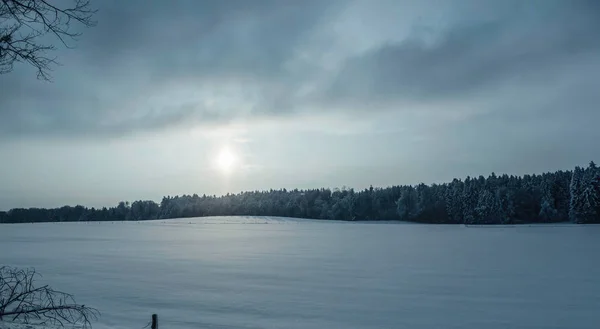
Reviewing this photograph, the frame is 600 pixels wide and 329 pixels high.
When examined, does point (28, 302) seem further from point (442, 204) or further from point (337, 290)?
point (442, 204)

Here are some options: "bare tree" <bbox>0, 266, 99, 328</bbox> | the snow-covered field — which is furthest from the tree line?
"bare tree" <bbox>0, 266, 99, 328</bbox>

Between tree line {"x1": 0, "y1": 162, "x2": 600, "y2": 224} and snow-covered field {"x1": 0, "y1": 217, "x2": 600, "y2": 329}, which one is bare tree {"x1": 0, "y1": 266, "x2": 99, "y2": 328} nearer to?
snow-covered field {"x1": 0, "y1": 217, "x2": 600, "y2": 329}

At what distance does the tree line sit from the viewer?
70.3 metres

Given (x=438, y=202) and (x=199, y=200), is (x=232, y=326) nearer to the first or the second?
(x=438, y=202)

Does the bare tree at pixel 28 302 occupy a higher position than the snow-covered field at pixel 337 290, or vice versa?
the bare tree at pixel 28 302

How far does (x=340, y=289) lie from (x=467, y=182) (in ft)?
255

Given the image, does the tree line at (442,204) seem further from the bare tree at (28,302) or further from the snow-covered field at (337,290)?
the bare tree at (28,302)

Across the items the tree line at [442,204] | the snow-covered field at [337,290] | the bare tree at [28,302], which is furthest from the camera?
the tree line at [442,204]

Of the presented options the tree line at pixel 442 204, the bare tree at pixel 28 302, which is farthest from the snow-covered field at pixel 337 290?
the tree line at pixel 442 204

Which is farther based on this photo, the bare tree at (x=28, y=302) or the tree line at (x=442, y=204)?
the tree line at (x=442, y=204)

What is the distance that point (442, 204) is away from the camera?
89438 mm

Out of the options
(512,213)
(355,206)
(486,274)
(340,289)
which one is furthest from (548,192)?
(340,289)

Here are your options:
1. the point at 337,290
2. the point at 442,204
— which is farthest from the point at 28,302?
the point at 442,204

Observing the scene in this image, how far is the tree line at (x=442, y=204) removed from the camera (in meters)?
70.3
